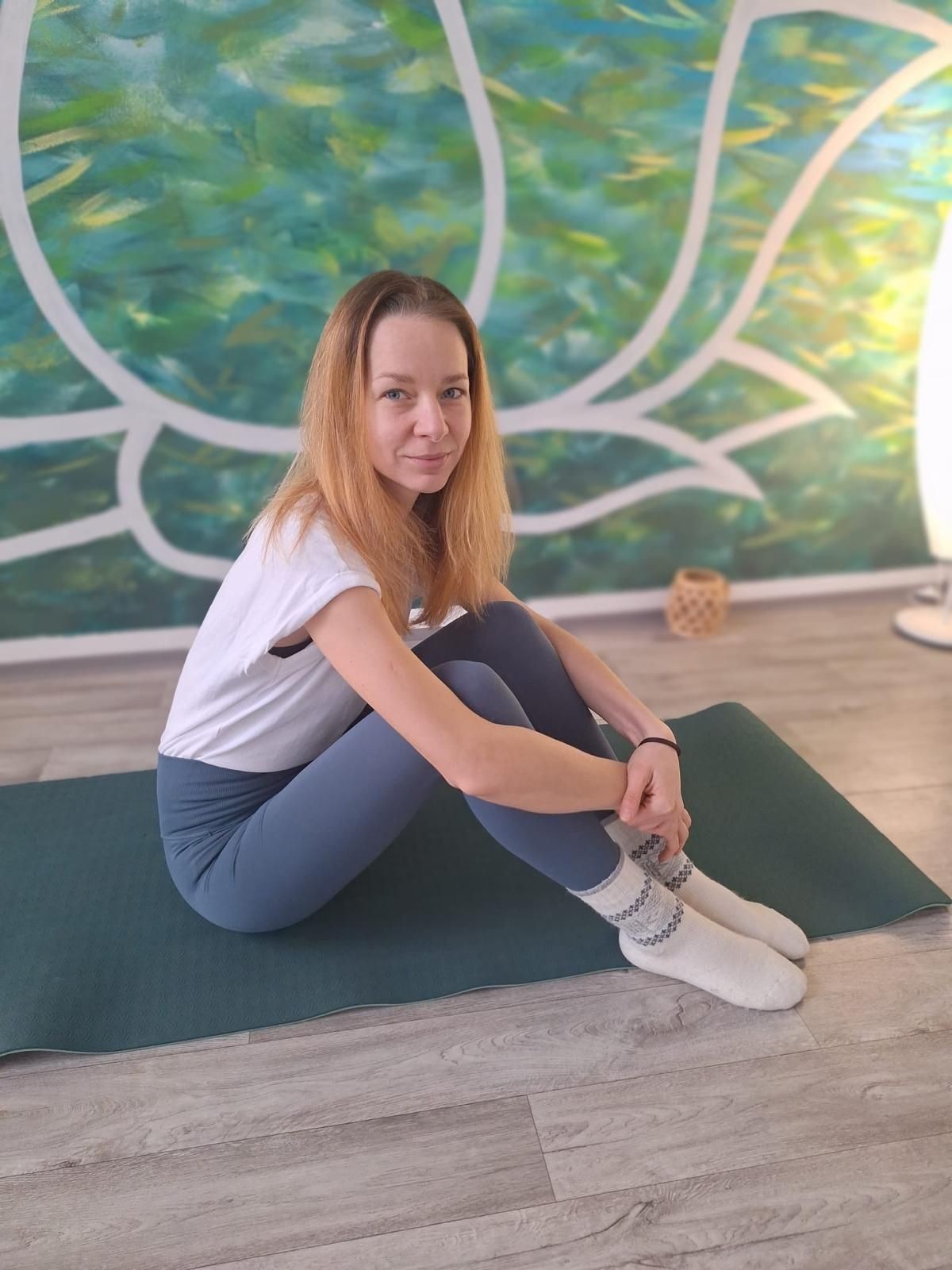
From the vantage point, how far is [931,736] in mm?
2172

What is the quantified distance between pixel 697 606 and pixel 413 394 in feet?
4.82

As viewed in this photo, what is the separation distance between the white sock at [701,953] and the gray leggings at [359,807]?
0.09 metres

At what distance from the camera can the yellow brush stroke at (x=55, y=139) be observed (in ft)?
6.73

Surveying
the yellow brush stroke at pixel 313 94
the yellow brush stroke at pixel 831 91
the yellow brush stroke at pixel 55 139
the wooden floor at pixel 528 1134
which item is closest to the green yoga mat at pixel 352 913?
the wooden floor at pixel 528 1134

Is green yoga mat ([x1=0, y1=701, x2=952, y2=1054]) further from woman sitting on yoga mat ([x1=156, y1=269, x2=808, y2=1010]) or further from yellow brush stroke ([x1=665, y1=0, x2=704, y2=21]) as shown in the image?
yellow brush stroke ([x1=665, y1=0, x2=704, y2=21])

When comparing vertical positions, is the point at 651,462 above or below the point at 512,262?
below

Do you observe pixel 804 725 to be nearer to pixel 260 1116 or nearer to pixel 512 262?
pixel 512 262

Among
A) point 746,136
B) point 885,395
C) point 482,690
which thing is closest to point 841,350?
point 885,395

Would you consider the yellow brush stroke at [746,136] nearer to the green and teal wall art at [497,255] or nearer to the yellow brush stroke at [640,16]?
the green and teal wall art at [497,255]

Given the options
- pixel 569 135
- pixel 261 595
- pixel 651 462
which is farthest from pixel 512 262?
pixel 261 595

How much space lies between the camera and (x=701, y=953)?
1424 millimetres

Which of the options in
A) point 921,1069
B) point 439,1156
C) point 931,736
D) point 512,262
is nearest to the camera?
point 439,1156

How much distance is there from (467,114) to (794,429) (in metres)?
1.10

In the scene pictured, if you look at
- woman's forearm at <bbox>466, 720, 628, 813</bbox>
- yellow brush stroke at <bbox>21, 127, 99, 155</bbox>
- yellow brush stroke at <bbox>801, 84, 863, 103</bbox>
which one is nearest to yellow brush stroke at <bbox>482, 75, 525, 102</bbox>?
yellow brush stroke at <bbox>801, 84, 863, 103</bbox>
